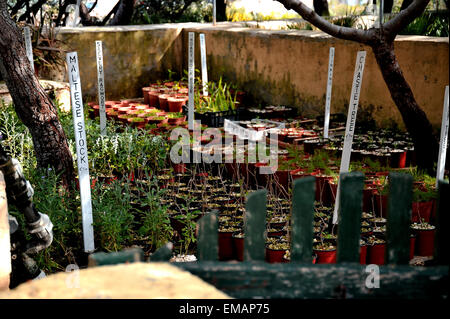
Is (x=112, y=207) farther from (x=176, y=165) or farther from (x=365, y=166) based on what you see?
(x=365, y=166)

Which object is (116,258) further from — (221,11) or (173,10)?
(173,10)

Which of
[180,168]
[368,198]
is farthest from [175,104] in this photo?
[368,198]

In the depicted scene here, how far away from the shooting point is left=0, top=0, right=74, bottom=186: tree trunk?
495cm

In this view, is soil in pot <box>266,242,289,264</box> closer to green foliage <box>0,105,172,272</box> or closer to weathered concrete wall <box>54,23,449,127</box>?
green foliage <box>0,105,172,272</box>

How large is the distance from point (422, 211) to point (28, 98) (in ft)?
10.7

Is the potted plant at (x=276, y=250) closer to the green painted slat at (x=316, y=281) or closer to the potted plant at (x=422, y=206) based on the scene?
the potted plant at (x=422, y=206)

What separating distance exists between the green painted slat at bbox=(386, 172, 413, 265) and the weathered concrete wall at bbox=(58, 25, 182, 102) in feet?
26.9

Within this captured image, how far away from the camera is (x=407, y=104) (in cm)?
545

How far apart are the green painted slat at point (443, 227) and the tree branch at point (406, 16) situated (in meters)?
3.99

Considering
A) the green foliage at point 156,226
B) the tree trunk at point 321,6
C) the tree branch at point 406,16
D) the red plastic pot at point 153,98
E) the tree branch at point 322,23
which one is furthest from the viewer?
the tree trunk at point 321,6

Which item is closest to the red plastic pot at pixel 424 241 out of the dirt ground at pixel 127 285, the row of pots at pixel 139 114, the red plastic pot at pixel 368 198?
the red plastic pot at pixel 368 198

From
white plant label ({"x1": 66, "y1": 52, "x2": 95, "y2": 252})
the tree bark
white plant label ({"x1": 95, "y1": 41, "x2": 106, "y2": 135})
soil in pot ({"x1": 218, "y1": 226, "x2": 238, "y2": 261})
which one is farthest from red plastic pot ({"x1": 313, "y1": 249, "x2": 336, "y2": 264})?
white plant label ({"x1": 95, "y1": 41, "x2": 106, "y2": 135})

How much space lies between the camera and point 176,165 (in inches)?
240

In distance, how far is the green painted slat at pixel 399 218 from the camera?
1.50 meters
